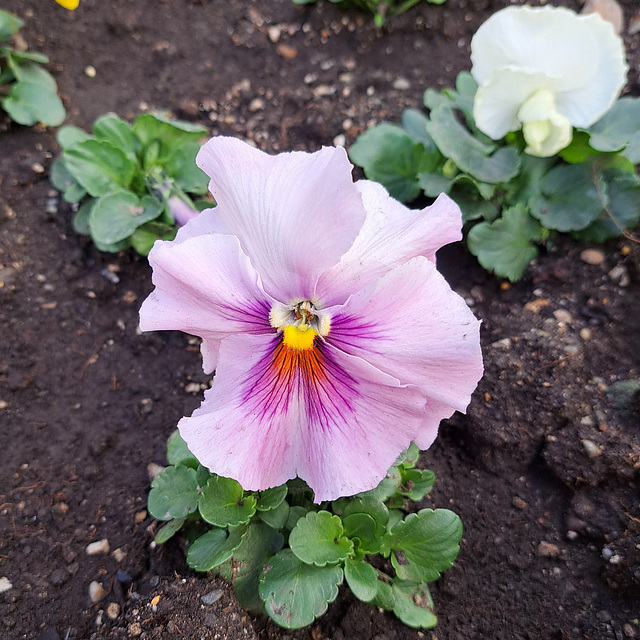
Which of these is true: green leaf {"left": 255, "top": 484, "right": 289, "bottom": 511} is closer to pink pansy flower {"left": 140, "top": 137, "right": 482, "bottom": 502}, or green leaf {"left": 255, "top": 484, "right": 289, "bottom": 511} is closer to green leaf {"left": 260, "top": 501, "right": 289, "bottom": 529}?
green leaf {"left": 260, "top": 501, "right": 289, "bottom": 529}

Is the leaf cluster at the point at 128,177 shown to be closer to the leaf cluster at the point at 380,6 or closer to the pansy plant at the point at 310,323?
the pansy plant at the point at 310,323

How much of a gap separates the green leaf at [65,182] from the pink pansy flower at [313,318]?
1.15 m

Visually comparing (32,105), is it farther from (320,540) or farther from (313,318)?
(320,540)

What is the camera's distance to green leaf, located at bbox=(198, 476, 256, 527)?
115cm

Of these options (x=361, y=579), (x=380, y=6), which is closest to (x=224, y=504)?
(x=361, y=579)

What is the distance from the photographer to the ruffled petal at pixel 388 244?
968 millimetres

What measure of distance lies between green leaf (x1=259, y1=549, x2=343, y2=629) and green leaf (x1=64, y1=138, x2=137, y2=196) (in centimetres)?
132

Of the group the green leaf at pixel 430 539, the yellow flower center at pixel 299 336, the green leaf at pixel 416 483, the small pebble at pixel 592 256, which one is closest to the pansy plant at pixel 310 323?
the yellow flower center at pixel 299 336

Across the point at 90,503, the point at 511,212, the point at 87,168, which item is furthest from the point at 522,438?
the point at 87,168

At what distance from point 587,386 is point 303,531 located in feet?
3.06

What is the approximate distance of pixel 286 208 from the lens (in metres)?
0.93

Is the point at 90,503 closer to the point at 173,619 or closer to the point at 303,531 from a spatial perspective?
the point at 173,619

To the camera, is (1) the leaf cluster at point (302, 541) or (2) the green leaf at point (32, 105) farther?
(2) the green leaf at point (32, 105)

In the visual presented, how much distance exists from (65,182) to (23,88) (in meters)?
0.46
